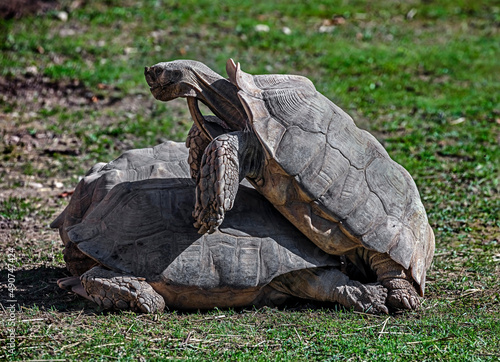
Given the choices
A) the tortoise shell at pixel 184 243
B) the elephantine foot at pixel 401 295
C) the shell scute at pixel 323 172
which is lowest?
the elephantine foot at pixel 401 295

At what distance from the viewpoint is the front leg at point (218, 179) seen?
4500mm

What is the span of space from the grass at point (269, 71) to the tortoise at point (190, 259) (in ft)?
0.45

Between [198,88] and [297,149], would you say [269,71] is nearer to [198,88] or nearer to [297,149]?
[198,88]

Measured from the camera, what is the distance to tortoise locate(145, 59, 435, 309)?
181 inches

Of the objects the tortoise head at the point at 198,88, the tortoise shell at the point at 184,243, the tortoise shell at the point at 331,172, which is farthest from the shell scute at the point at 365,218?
the tortoise head at the point at 198,88

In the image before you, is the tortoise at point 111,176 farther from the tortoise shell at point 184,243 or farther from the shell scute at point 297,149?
the shell scute at point 297,149

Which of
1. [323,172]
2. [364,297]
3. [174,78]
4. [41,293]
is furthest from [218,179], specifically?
[41,293]

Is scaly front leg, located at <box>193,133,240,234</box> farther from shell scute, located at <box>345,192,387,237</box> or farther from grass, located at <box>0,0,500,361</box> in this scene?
shell scute, located at <box>345,192,387,237</box>

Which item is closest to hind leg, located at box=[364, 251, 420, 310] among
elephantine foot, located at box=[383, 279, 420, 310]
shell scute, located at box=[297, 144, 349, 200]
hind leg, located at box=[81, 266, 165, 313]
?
elephantine foot, located at box=[383, 279, 420, 310]

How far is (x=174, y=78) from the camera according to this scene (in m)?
4.91

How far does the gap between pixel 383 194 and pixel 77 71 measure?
22.7 feet

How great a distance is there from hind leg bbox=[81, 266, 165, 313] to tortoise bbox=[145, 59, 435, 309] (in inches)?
23.1

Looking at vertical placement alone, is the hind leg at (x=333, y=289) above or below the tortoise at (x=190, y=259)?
below

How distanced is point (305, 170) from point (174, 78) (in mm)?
1157
